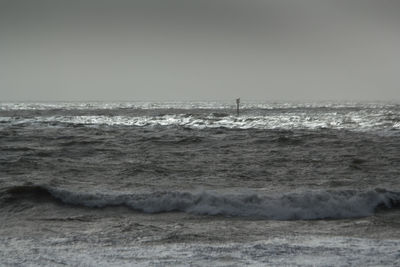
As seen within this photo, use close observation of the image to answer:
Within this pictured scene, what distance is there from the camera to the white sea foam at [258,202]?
794cm

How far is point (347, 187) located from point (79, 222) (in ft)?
18.1

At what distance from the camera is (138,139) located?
2191cm

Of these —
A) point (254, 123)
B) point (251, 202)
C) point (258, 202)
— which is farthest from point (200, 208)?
point (254, 123)

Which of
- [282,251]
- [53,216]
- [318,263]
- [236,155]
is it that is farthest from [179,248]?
[236,155]

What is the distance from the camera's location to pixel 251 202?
27.5 feet

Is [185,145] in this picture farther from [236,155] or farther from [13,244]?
[13,244]

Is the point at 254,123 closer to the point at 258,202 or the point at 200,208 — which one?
the point at 258,202

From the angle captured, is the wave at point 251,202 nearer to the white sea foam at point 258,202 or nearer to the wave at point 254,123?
the white sea foam at point 258,202

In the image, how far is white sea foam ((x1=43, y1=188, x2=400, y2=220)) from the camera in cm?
794

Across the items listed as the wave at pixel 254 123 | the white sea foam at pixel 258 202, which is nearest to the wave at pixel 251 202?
the white sea foam at pixel 258 202

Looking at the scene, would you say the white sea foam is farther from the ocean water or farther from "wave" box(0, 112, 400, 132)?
"wave" box(0, 112, 400, 132)

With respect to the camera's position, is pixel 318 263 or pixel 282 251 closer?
pixel 318 263

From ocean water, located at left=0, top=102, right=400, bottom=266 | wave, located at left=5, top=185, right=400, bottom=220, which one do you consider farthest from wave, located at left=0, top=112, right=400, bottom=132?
wave, located at left=5, top=185, right=400, bottom=220

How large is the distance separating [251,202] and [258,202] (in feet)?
0.41
